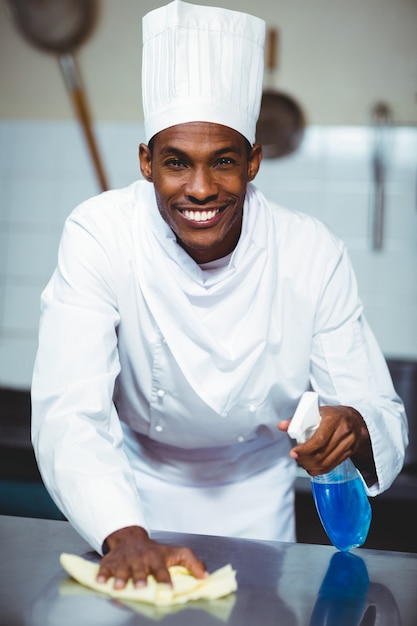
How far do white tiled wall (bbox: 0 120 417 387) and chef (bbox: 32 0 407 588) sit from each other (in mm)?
1451

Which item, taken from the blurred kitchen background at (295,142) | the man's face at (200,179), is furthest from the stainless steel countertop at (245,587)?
the blurred kitchen background at (295,142)

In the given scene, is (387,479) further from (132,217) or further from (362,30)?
(362,30)

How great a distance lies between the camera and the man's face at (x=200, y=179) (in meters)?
1.27

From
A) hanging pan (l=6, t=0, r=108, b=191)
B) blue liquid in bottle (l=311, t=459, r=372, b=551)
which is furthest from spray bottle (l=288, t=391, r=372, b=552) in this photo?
hanging pan (l=6, t=0, r=108, b=191)

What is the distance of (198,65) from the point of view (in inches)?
53.0

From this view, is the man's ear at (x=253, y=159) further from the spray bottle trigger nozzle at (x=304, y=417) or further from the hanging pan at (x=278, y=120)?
the hanging pan at (x=278, y=120)

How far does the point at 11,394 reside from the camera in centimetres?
278

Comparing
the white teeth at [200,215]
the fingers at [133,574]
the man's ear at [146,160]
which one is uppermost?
the man's ear at [146,160]

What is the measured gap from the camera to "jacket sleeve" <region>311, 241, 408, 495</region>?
1387 millimetres

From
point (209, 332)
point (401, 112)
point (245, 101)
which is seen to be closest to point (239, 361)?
point (209, 332)

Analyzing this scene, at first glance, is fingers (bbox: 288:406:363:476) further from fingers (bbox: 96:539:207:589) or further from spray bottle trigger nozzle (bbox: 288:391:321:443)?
fingers (bbox: 96:539:207:589)

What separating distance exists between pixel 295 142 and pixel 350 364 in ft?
5.64

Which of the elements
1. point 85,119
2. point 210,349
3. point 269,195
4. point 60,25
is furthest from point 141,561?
point 60,25

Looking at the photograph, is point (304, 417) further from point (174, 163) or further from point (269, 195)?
point (269, 195)
